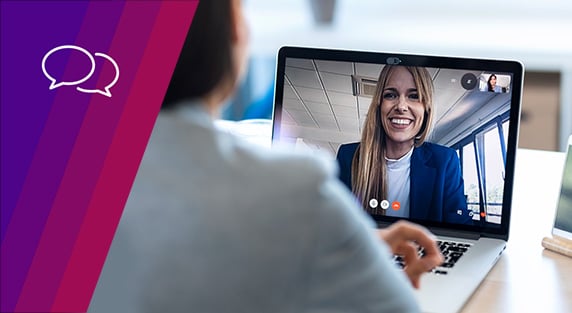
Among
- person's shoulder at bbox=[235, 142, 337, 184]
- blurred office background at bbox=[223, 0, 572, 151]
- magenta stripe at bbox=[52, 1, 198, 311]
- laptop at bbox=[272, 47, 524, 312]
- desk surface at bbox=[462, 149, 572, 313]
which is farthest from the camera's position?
blurred office background at bbox=[223, 0, 572, 151]

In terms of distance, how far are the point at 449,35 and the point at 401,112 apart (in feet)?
6.65

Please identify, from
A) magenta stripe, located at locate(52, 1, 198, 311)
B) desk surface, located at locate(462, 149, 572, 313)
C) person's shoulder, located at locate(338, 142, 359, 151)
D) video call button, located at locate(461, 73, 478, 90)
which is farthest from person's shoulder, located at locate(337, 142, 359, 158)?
magenta stripe, located at locate(52, 1, 198, 311)

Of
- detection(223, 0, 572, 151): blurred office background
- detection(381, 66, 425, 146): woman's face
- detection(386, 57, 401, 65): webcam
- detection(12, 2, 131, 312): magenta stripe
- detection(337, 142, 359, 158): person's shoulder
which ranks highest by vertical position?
detection(223, 0, 572, 151): blurred office background

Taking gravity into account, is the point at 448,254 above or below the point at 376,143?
below

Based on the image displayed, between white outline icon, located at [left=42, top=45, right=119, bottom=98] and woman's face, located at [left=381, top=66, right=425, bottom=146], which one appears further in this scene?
woman's face, located at [left=381, top=66, right=425, bottom=146]

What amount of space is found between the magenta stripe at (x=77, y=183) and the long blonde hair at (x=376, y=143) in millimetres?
620

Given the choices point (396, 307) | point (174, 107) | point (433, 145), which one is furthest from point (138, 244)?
point (433, 145)

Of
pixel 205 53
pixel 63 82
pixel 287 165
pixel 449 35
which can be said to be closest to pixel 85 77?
pixel 63 82

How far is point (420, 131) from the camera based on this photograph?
1.50m

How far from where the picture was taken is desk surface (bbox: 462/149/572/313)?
1235 millimetres

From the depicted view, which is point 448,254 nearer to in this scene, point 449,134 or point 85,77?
point 449,134

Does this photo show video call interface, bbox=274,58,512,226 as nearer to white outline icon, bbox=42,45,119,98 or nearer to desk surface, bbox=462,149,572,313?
desk surface, bbox=462,149,572,313

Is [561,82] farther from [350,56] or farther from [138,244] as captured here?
[138,244]

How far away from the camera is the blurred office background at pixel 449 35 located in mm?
3387
